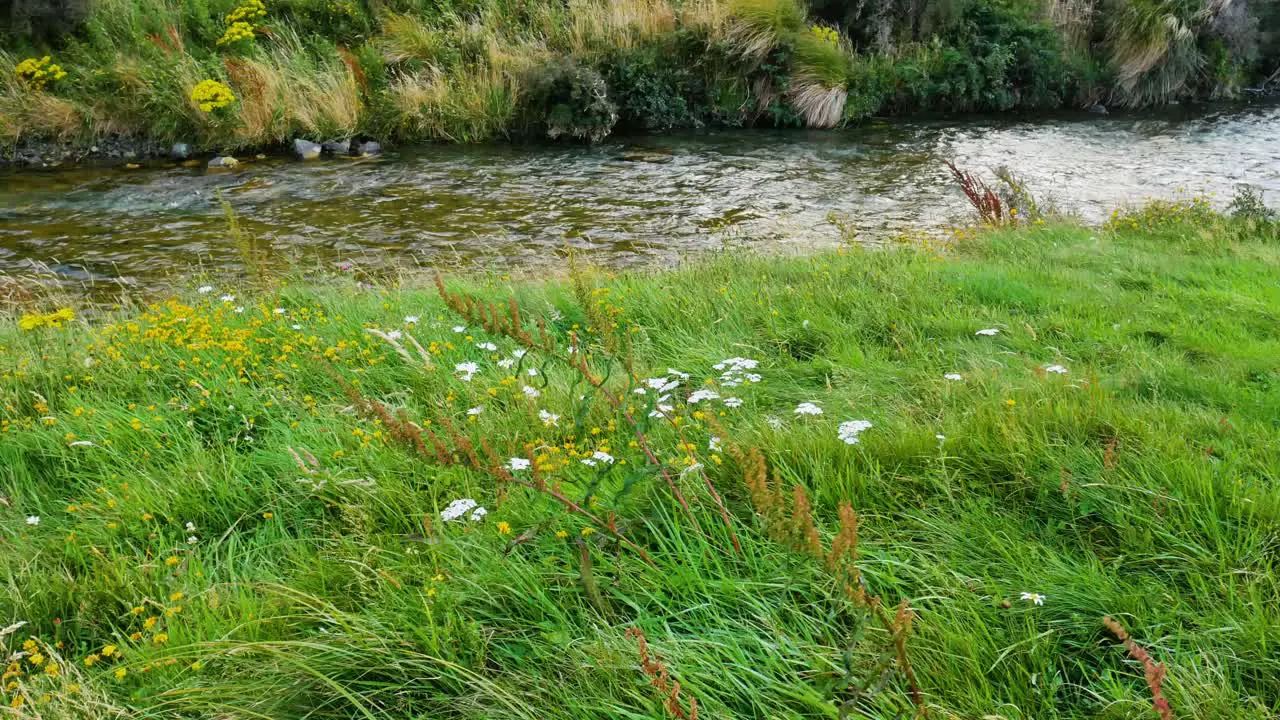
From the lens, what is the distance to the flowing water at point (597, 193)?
912 cm

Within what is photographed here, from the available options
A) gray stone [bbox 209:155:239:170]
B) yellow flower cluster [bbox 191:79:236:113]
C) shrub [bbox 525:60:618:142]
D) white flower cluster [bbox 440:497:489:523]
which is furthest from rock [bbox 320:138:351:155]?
white flower cluster [bbox 440:497:489:523]

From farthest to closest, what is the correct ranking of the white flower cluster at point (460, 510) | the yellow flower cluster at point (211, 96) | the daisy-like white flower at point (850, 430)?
the yellow flower cluster at point (211, 96), the daisy-like white flower at point (850, 430), the white flower cluster at point (460, 510)

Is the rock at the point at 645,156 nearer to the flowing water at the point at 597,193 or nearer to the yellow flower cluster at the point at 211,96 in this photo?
the flowing water at the point at 597,193

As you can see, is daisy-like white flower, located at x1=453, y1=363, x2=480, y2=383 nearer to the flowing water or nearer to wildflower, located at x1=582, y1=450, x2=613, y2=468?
wildflower, located at x1=582, y1=450, x2=613, y2=468

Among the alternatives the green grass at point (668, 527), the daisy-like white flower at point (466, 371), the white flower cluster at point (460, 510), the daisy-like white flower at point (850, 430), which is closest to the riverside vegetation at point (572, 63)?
the green grass at point (668, 527)

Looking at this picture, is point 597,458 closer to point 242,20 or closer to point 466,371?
point 466,371

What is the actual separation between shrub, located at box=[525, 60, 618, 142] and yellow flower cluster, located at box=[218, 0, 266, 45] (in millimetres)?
5622

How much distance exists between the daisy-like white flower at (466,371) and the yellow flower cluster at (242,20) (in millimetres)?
13925

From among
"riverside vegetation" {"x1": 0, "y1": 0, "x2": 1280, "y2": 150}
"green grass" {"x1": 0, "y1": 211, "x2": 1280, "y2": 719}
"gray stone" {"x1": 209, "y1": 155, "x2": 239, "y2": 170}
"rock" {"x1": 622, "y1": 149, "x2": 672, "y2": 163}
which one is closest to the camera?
"green grass" {"x1": 0, "y1": 211, "x2": 1280, "y2": 719}

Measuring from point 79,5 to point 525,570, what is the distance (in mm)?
17628

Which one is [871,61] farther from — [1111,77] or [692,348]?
[692,348]

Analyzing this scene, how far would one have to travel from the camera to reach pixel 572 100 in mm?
14203

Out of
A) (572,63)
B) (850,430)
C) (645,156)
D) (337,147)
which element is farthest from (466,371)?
(572,63)

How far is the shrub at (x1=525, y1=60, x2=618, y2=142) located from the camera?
46.1 ft
